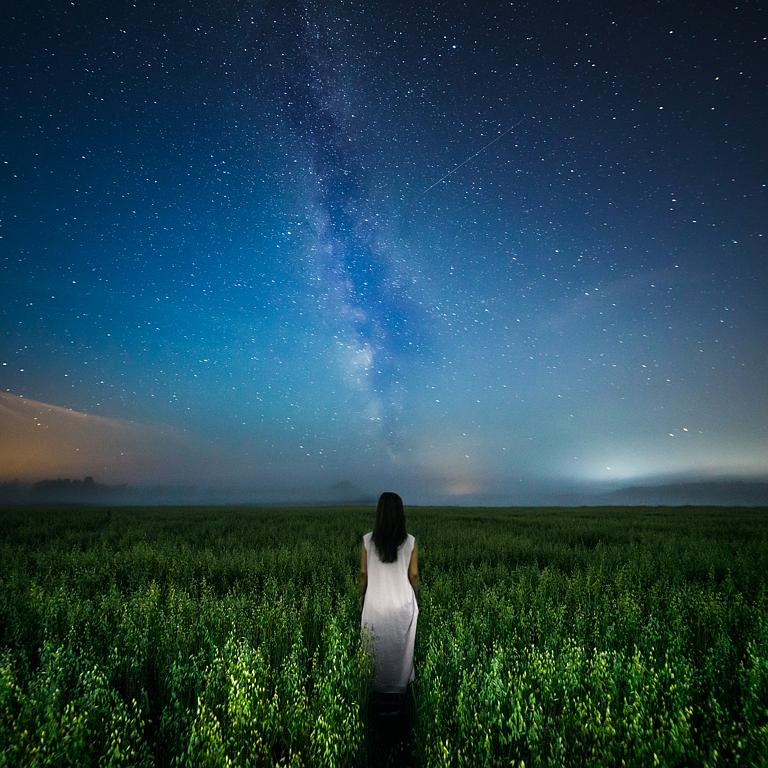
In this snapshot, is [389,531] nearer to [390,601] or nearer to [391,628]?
[390,601]

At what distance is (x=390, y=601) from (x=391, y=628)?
0.73 ft

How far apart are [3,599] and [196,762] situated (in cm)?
607

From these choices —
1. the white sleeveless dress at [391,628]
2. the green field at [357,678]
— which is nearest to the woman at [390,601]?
the white sleeveless dress at [391,628]

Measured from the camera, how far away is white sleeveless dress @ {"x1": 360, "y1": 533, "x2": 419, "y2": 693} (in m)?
4.06

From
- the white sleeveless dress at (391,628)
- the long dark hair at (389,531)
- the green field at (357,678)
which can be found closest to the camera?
the green field at (357,678)

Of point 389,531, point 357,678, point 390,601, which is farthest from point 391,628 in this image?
point 389,531

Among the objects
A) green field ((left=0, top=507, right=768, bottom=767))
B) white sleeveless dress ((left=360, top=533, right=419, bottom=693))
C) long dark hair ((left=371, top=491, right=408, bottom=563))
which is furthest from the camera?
long dark hair ((left=371, top=491, right=408, bottom=563))

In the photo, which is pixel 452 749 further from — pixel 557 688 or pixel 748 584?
pixel 748 584

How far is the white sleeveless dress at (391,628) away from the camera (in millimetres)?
4062

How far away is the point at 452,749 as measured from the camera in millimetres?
2746

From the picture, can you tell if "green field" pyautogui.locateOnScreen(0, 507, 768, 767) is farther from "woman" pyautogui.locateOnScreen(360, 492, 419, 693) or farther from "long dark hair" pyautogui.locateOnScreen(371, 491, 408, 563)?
"long dark hair" pyautogui.locateOnScreen(371, 491, 408, 563)

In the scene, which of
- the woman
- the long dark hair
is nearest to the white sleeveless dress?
the woman

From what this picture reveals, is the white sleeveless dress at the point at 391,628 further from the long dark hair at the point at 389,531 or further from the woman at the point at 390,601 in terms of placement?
the long dark hair at the point at 389,531

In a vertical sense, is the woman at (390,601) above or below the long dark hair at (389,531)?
below
